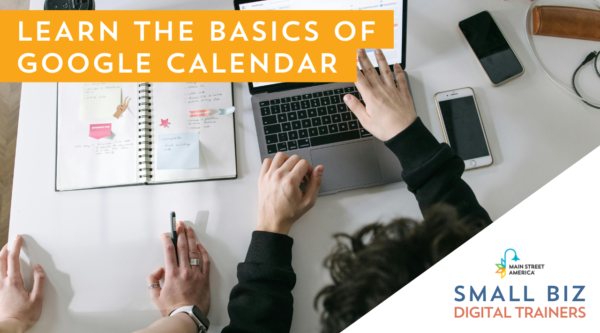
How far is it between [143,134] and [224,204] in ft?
0.87

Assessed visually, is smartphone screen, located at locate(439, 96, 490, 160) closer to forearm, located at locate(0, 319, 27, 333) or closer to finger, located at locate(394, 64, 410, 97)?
finger, located at locate(394, 64, 410, 97)

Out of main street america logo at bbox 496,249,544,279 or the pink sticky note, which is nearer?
main street america logo at bbox 496,249,544,279

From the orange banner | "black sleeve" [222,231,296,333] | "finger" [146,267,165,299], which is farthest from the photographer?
the orange banner

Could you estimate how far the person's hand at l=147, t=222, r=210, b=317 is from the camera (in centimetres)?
73

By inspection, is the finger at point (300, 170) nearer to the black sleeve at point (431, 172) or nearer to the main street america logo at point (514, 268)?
the black sleeve at point (431, 172)

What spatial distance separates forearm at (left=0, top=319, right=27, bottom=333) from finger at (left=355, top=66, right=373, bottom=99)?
35.5 inches

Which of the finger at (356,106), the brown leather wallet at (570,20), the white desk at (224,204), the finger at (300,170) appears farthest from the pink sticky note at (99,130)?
the brown leather wallet at (570,20)

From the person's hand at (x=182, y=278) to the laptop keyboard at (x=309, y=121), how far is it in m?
0.29

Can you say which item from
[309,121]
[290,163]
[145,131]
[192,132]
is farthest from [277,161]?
[145,131]

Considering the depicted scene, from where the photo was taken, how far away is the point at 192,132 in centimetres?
83

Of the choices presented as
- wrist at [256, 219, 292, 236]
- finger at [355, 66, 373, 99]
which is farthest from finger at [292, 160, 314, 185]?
finger at [355, 66, 373, 99]

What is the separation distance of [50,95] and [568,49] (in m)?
1.35

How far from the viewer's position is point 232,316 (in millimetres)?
662

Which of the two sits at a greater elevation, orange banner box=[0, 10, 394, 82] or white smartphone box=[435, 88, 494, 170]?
orange banner box=[0, 10, 394, 82]
